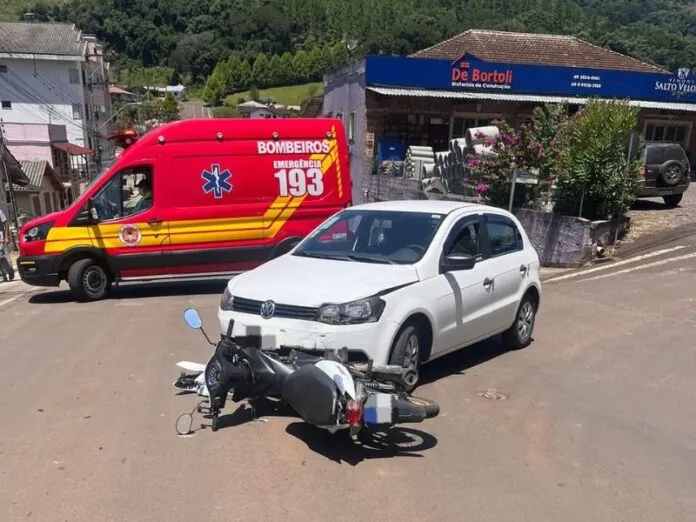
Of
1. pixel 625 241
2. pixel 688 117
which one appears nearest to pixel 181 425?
pixel 625 241

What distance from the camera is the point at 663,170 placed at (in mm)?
16219

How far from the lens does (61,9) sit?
13462 cm

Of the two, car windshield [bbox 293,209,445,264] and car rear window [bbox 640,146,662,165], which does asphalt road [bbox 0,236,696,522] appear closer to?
car windshield [bbox 293,209,445,264]

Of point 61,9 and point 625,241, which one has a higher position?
point 61,9

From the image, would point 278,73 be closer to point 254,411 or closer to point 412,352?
point 412,352

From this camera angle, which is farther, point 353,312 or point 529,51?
point 529,51

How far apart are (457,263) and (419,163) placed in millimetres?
14999

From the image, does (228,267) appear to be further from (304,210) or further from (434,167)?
(434,167)

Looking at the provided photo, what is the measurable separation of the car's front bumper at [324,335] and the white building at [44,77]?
5808 cm

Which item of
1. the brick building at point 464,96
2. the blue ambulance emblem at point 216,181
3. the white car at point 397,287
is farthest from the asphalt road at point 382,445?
the brick building at point 464,96

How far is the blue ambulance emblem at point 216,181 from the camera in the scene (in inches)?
417

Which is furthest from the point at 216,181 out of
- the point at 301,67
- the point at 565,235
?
the point at 301,67

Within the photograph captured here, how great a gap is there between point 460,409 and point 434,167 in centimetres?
1473

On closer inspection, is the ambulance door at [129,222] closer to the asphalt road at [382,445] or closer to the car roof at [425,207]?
the asphalt road at [382,445]
